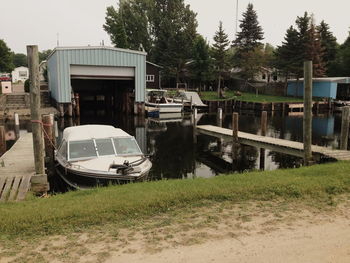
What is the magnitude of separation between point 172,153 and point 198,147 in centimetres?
248

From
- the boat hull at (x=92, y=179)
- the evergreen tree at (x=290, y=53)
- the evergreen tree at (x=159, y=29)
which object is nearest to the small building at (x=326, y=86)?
the evergreen tree at (x=290, y=53)

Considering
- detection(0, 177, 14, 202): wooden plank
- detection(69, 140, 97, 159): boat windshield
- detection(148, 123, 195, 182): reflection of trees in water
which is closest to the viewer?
detection(0, 177, 14, 202): wooden plank

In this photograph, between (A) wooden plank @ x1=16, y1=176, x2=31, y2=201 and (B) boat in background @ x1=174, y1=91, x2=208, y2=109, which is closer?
(A) wooden plank @ x1=16, y1=176, x2=31, y2=201

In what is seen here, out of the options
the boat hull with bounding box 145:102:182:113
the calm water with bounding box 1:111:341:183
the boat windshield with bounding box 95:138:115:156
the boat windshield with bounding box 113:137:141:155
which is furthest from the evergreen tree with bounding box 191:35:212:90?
the boat windshield with bounding box 95:138:115:156

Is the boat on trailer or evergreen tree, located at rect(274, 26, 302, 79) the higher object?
evergreen tree, located at rect(274, 26, 302, 79)

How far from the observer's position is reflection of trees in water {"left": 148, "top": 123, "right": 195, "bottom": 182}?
15008 millimetres

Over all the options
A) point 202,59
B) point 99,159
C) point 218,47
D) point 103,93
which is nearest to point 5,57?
point 103,93

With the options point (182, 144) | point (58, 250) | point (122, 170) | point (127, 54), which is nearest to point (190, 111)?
point (127, 54)

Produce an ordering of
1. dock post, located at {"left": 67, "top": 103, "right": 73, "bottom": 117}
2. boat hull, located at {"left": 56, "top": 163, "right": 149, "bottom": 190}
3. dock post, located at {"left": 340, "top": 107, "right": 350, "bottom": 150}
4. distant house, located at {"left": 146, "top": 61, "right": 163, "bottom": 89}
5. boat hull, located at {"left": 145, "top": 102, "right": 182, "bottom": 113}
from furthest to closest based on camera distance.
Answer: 1. distant house, located at {"left": 146, "top": 61, "right": 163, "bottom": 89}
2. boat hull, located at {"left": 145, "top": 102, "right": 182, "bottom": 113}
3. dock post, located at {"left": 67, "top": 103, "right": 73, "bottom": 117}
4. dock post, located at {"left": 340, "top": 107, "right": 350, "bottom": 150}
5. boat hull, located at {"left": 56, "top": 163, "right": 149, "bottom": 190}

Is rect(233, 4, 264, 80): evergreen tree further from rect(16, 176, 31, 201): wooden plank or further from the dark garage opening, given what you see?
rect(16, 176, 31, 201): wooden plank

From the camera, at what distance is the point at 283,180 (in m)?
8.69

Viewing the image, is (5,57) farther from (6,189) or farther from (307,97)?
(307,97)

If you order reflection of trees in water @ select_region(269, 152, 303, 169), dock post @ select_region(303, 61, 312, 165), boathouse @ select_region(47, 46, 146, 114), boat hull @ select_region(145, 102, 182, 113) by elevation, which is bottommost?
reflection of trees in water @ select_region(269, 152, 303, 169)

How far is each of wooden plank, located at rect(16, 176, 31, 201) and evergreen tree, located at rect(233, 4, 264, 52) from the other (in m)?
55.3
